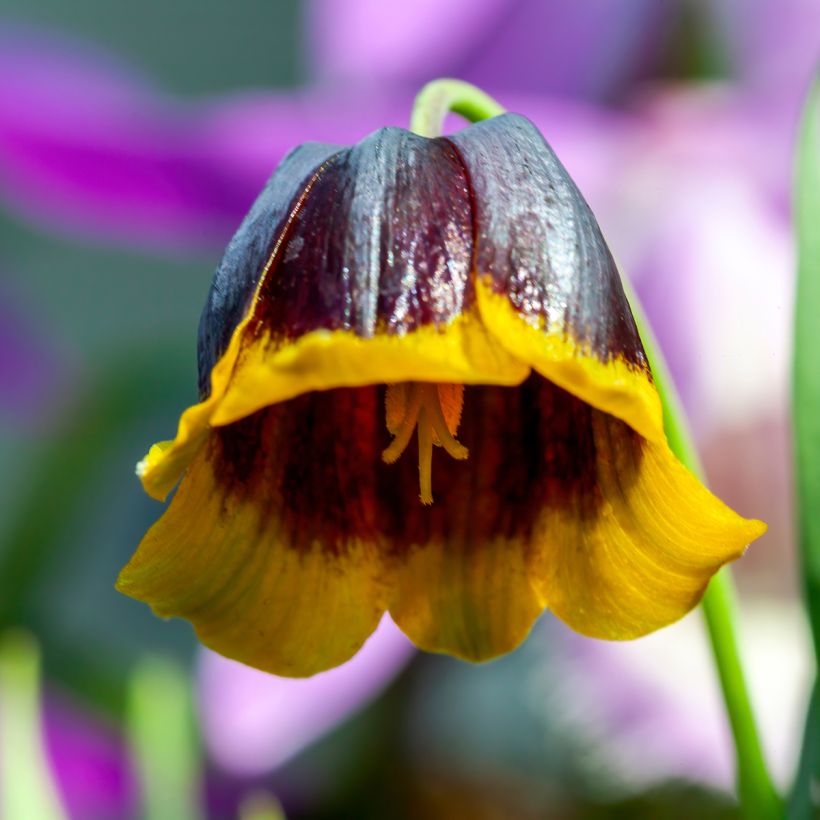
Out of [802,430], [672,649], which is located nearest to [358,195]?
[802,430]

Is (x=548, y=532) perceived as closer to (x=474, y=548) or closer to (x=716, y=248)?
(x=474, y=548)

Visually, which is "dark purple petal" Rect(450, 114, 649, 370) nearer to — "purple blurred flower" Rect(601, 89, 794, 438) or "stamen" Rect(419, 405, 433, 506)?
"stamen" Rect(419, 405, 433, 506)

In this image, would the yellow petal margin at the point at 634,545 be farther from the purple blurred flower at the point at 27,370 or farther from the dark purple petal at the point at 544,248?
the purple blurred flower at the point at 27,370

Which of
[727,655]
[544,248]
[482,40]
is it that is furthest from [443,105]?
[482,40]

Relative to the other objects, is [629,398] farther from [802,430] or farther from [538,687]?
[538,687]

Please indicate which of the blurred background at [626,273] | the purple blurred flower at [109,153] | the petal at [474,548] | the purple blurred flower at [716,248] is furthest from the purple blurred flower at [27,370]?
the petal at [474,548]
